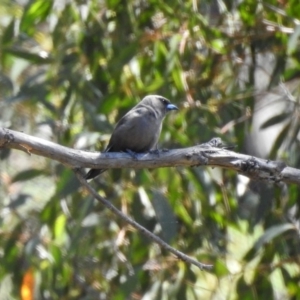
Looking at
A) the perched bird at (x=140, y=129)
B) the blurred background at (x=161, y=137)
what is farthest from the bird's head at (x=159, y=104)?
the blurred background at (x=161, y=137)

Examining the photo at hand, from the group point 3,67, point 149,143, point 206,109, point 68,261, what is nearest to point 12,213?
point 68,261

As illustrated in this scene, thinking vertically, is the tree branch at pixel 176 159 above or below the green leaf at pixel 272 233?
above

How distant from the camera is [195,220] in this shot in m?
6.36

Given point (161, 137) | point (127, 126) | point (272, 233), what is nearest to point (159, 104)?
point (127, 126)

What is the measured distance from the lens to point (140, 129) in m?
5.17

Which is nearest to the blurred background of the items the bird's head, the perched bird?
the bird's head

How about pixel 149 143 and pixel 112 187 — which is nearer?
pixel 149 143

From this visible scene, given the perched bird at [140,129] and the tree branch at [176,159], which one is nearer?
the tree branch at [176,159]

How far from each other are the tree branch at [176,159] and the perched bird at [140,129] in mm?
725

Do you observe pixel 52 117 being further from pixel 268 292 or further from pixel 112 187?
pixel 268 292

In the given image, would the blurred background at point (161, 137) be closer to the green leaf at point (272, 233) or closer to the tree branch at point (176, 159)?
the green leaf at point (272, 233)

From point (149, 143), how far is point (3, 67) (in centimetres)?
216

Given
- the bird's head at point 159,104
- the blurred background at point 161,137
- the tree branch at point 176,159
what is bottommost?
the blurred background at point 161,137

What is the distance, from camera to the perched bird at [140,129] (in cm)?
504
